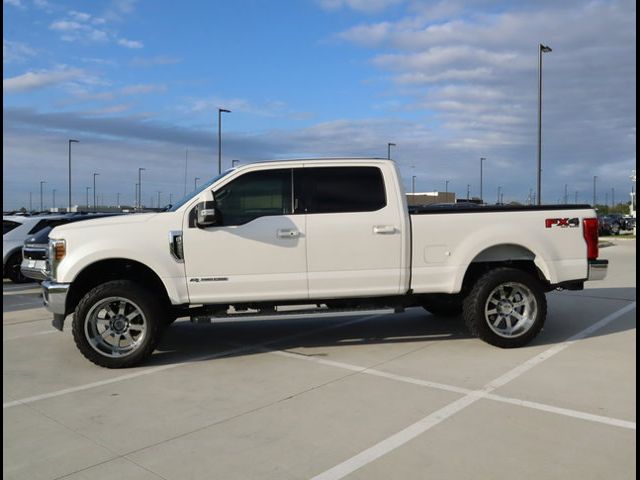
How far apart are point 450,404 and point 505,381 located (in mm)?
899

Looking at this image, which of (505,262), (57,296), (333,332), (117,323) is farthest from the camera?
(333,332)

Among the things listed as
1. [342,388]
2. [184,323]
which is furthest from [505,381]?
[184,323]

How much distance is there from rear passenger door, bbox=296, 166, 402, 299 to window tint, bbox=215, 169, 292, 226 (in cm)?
22

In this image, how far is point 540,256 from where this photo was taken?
6699 mm

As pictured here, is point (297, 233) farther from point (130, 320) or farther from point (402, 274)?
point (130, 320)

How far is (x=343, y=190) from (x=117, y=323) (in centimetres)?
282

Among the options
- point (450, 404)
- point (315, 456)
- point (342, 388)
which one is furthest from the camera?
point (342, 388)

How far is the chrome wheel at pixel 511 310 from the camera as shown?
6672 mm

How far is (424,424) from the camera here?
173 inches

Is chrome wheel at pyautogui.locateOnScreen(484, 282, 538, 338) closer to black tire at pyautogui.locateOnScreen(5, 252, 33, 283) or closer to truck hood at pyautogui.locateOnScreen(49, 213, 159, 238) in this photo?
truck hood at pyautogui.locateOnScreen(49, 213, 159, 238)

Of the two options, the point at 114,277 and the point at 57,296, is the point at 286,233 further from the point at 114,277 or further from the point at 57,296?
the point at 57,296

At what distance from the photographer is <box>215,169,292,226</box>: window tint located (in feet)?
20.6

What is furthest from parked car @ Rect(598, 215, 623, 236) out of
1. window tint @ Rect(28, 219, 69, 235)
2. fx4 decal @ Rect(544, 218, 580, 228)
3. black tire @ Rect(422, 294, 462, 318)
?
fx4 decal @ Rect(544, 218, 580, 228)

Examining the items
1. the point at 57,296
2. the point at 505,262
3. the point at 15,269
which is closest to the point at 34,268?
the point at 15,269
